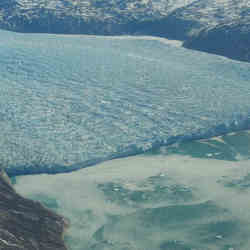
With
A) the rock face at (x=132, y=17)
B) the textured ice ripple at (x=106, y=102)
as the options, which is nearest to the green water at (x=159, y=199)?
the textured ice ripple at (x=106, y=102)

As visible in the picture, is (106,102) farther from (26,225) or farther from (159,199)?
(26,225)

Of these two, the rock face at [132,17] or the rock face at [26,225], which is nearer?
the rock face at [26,225]

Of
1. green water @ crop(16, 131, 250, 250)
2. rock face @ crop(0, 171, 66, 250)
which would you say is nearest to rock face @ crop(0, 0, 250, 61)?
green water @ crop(16, 131, 250, 250)

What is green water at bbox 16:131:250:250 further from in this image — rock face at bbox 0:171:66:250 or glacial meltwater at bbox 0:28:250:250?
rock face at bbox 0:171:66:250

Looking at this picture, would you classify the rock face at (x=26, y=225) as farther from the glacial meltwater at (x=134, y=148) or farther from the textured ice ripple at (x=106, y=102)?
the textured ice ripple at (x=106, y=102)

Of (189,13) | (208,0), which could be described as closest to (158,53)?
(189,13)

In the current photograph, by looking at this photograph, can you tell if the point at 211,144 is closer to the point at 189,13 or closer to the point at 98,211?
the point at 98,211

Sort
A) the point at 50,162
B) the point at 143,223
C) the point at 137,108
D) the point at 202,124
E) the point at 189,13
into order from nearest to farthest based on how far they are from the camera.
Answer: the point at 143,223, the point at 50,162, the point at 202,124, the point at 137,108, the point at 189,13
